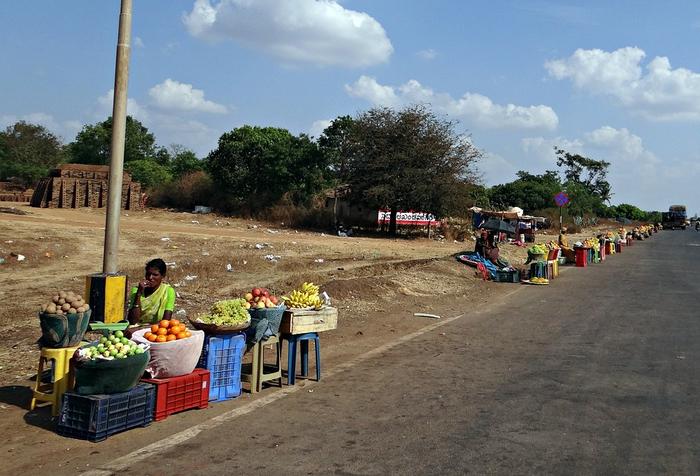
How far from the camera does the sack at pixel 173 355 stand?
5957mm

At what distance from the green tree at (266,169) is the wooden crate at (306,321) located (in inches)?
1292

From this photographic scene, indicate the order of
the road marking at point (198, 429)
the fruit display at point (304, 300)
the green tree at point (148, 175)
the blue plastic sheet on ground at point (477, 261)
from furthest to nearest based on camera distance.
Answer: the green tree at point (148, 175) → the blue plastic sheet on ground at point (477, 261) → the fruit display at point (304, 300) → the road marking at point (198, 429)

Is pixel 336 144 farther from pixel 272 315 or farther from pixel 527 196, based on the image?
pixel 527 196

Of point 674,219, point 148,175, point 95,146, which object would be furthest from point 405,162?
point 674,219

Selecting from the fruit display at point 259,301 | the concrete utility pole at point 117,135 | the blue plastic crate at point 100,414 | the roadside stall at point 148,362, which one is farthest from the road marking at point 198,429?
the concrete utility pole at point 117,135

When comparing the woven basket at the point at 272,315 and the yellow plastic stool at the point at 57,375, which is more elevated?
the woven basket at the point at 272,315

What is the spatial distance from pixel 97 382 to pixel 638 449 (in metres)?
4.58

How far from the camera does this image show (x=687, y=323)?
41.2ft

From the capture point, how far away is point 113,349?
5.51 m

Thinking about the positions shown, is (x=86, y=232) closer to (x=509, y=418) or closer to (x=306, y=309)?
(x=306, y=309)

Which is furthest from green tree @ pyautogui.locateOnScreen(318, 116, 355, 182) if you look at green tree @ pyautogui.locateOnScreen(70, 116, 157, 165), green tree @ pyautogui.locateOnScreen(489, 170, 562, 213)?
green tree @ pyautogui.locateOnScreen(489, 170, 562, 213)

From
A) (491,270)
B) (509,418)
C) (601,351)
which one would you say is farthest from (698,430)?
(491,270)

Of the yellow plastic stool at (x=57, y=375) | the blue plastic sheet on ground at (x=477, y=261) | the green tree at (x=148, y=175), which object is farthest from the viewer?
the green tree at (x=148, y=175)

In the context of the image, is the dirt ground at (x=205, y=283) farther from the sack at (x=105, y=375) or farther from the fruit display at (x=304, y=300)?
the fruit display at (x=304, y=300)
